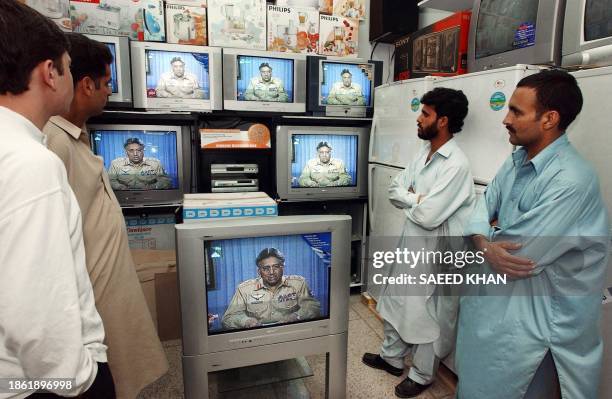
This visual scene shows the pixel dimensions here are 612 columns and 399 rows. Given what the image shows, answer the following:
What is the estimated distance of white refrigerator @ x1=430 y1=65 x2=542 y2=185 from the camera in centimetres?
181

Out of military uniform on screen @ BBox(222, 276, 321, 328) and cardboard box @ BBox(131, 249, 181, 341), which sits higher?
military uniform on screen @ BBox(222, 276, 321, 328)

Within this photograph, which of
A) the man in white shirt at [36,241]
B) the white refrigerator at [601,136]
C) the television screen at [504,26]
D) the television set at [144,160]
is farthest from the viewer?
the television set at [144,160]

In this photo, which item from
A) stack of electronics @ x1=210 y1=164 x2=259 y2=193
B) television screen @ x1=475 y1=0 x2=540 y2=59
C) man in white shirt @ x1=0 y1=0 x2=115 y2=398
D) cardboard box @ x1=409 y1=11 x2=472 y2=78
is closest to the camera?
man in white shirt @ x1=0 y1=0 x2=115 y2=398

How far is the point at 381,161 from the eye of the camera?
289cm

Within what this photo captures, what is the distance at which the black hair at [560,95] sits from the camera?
136 cm

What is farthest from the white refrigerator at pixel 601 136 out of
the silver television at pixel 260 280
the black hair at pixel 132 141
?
the black hair at pixel 132 141

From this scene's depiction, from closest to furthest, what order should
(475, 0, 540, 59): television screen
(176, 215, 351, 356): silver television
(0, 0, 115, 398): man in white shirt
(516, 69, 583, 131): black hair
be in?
1. (0, 0, 115, 398): man in white shirt
2. (176, 215, 351, 356): silver television
3. (516, 69, 583, 131): black hair
4. (475, 0, 540, 59): television screen

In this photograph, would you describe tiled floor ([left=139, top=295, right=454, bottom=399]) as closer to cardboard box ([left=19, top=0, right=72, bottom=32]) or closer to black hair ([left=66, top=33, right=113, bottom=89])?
black hair ([left=66, top=33, right=113, bottom=89])

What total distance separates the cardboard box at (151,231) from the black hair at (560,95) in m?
2.48

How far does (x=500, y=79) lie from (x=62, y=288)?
1965mm

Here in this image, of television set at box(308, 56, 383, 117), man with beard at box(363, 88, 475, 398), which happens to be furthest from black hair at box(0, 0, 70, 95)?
television set at box(308, 56, 383, 117)

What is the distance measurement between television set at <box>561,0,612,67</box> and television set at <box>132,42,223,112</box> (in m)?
2.18

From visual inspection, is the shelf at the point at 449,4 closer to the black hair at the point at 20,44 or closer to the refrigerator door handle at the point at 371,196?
the refrigerator door handle at the point at 371,196

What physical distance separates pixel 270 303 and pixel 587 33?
1.76m
